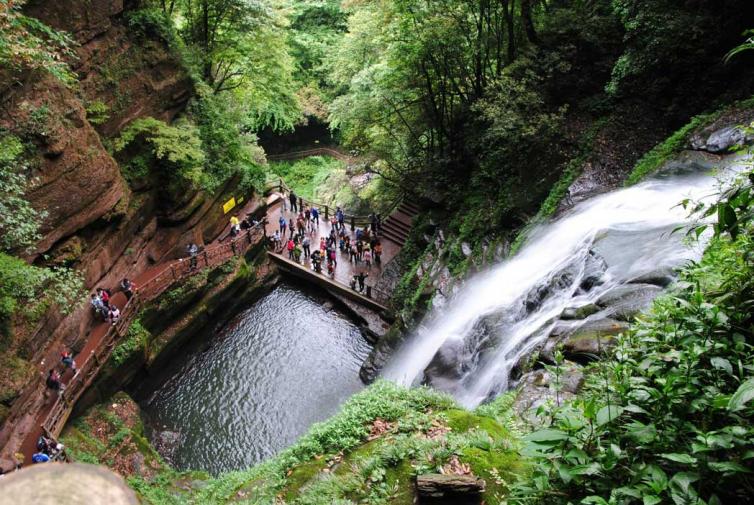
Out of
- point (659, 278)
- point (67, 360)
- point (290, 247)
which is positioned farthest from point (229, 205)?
point (659, 278)

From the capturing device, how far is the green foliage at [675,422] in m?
2.90

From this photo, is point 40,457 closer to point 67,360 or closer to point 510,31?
point 67,360

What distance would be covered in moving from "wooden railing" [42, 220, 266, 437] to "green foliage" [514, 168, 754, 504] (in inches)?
513

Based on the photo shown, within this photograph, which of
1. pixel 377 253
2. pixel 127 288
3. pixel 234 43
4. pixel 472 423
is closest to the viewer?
pixel 472 423

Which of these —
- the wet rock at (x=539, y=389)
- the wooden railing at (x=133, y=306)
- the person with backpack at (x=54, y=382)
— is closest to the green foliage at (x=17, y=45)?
the wooden railing at (x=133, y=306)

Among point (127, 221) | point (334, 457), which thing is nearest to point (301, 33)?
point (127, 221)

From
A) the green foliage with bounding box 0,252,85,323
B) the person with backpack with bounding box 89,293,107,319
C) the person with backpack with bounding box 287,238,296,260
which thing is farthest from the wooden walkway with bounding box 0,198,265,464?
the person with backpack with bounding box 287,238,296,260

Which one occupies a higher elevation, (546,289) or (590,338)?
(546,289)

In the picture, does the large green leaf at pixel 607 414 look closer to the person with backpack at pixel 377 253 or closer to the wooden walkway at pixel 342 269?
the wooden walkway at pixel 342 269

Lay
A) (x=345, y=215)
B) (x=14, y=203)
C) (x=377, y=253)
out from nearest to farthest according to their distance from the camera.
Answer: (x=14, y=203) → (x=377, y=253) → (x=345, y=215)

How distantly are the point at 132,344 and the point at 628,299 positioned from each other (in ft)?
45.4

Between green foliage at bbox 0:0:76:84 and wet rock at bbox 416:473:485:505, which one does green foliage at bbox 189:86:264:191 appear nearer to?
green foliage at bbox 0:0:76:84

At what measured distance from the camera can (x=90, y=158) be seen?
13664mm

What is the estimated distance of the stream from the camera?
14539mm
